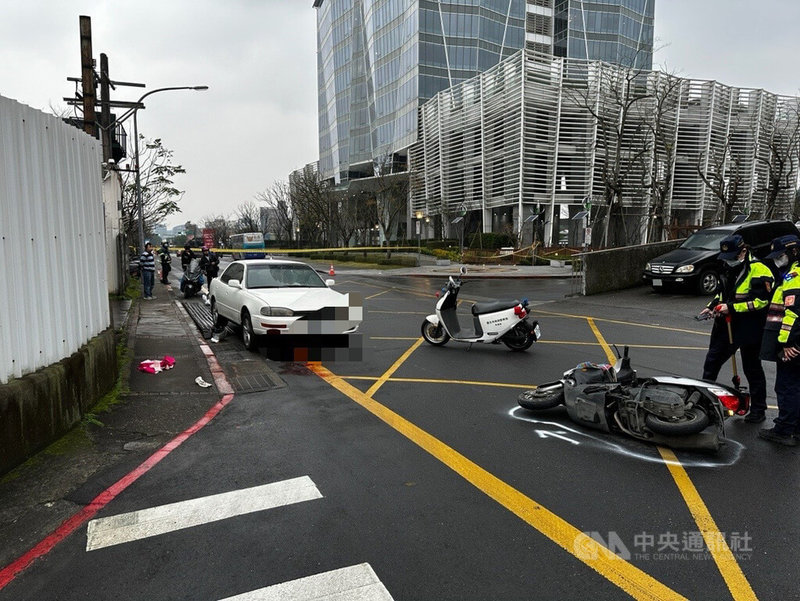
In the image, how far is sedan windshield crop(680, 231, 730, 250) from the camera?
657 inches

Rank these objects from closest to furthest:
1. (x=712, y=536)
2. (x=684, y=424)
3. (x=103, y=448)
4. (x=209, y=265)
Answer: (x=712, y=536), (x=684, y=424), (x=103, y=448), (x=209, y=265)

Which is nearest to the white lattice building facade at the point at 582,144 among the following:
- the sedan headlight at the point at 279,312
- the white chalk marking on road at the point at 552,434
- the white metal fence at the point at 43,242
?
the sedan headlight at the point at 279,312

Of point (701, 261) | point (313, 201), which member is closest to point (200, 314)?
point (701, 261)

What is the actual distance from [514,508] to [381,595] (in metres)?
1.29

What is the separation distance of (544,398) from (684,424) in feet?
4.63

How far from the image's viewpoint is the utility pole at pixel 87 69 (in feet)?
41.2

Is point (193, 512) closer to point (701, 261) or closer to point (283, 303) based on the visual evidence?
point (283, 303)

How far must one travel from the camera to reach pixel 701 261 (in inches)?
630

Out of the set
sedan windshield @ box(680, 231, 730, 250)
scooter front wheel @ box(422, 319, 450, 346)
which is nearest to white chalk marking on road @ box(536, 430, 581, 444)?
scooter front wheel @ box(422, 319, 450, 346)

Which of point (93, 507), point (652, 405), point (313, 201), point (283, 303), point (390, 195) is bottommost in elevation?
point (93, 507)

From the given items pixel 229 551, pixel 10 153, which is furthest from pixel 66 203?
pixel 229 551

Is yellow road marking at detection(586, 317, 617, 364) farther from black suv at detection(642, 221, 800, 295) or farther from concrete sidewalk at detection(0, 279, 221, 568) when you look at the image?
concrete sidewalk at detection(0, 279, 221, 568)

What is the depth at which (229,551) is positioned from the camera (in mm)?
3305

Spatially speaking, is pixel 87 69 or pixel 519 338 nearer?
pixel 519 338
